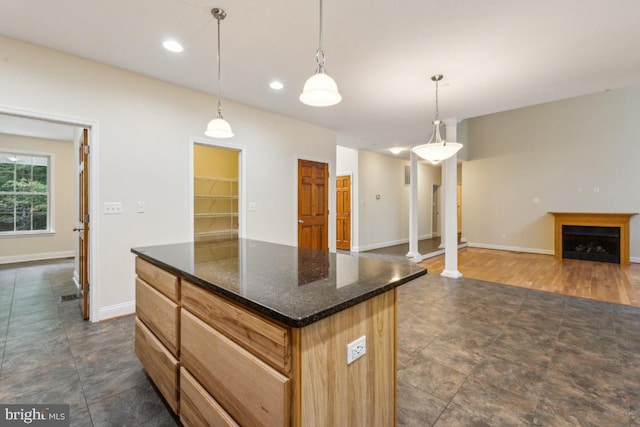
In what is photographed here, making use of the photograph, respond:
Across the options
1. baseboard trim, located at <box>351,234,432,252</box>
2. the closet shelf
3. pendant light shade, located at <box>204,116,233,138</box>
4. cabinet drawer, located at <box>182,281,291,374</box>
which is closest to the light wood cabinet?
cabinet drawer, located at <box>182,281,291,374</box>

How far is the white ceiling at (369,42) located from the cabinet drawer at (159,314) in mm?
2019

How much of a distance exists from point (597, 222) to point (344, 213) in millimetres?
5415

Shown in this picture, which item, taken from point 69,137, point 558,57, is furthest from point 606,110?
point 69,137

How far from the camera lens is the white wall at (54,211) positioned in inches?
227

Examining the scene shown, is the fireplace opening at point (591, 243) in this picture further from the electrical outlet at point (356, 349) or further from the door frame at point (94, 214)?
the door frame at point (94, 214)

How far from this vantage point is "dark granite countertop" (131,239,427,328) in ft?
3.11

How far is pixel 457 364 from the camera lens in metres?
2.19

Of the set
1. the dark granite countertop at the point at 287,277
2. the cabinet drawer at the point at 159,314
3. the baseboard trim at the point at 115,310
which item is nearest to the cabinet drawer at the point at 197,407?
the cabinet drawer at the point at 159,314

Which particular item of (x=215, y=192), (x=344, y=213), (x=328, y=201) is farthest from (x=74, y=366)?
(x=344, y=213)

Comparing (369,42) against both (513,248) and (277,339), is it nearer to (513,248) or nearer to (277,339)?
(277,339)

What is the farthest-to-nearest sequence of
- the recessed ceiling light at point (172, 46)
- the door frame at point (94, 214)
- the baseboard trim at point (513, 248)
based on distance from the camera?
the baseboard trim at point (513, 248) < the door frame at point (94, 214) < the recessed ceiling light at point (172, 46)

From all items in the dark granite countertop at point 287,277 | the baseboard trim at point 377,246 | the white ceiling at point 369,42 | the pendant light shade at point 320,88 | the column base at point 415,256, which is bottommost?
the column base at point 415,256

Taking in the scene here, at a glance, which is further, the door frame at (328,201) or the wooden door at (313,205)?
the wooden door at (313,205)

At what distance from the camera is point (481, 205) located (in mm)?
8008
